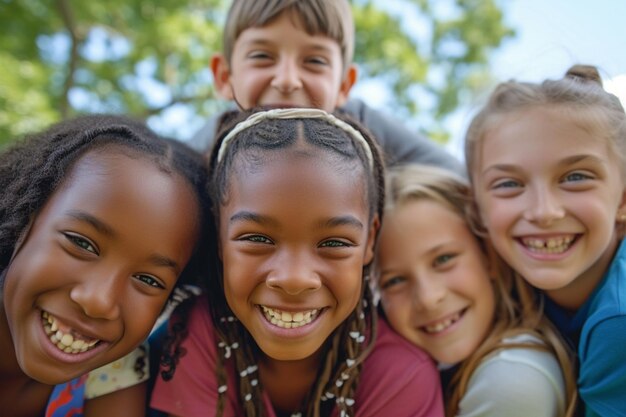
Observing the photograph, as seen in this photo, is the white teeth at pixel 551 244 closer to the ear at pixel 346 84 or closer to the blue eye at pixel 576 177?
the blue eye at pixel 576 177

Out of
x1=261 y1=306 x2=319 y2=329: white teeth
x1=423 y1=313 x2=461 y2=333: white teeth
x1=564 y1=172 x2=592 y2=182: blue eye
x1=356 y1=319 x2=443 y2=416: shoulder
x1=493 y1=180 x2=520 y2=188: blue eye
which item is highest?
x1=564 y1=172 x2=592 y2=182: blue eye

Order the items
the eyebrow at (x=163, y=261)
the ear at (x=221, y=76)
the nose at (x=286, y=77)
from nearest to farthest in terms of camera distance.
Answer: the eyebrow at (x=163, y=261), the nose at (x=286, y=77), the ear at (x=221, y=76)

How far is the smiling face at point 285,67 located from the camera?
234 centimetres

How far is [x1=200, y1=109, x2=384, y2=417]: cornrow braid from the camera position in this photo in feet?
5.72

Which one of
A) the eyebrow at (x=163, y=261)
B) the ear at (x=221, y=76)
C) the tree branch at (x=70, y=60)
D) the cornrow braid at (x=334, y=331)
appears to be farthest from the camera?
the tree branch at (x=70, y=60)

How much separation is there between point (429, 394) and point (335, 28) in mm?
1674

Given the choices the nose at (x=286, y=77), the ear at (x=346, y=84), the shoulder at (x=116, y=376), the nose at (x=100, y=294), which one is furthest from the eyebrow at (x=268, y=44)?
the shoulder at (x=116, y=376)

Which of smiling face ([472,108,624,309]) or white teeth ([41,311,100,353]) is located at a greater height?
smiling face ([472,108,624,309])

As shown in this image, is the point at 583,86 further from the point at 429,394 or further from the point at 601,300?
the point at 429,394

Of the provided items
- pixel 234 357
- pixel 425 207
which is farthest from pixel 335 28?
pixel 234 357

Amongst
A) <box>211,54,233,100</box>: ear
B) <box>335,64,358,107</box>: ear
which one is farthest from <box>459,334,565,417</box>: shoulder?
<box>211,54,233,100</box>: ear

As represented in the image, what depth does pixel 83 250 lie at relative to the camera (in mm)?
1539

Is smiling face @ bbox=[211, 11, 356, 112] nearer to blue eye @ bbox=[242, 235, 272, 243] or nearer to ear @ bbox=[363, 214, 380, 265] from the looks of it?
ear @ bbox=[363, 214, 380, 265]

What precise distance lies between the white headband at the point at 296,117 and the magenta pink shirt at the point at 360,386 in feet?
2.24
